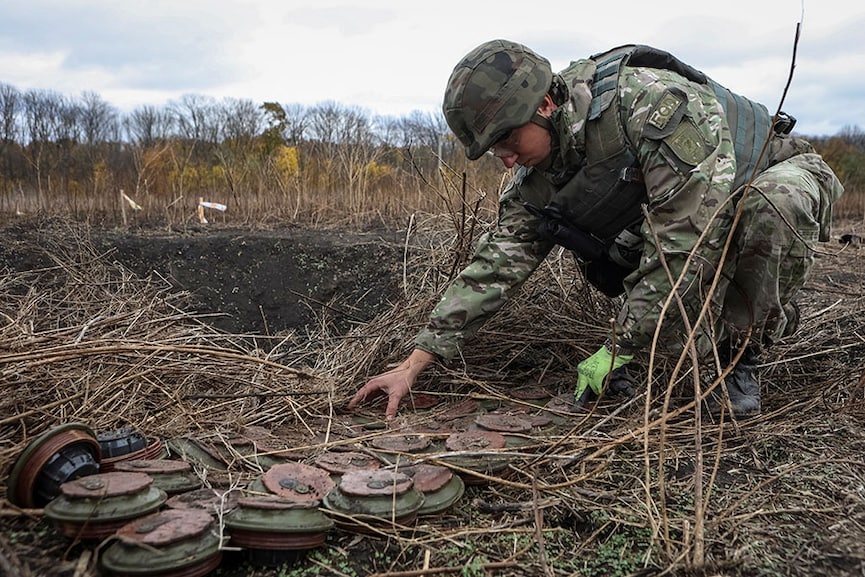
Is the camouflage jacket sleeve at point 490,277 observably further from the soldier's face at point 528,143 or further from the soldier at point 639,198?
the soldier's face at point 528,143

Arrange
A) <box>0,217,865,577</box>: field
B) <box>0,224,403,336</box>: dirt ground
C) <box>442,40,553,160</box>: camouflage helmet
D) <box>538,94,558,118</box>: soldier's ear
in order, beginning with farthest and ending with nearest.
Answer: <box>0,224,403,336</box>: dirt ground → <box>538,94,558,118</box>: soldier's ear → <box>442,40,553,160</box>: camouflage helmet → <box>0,217,865,577</box>: field

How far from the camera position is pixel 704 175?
2.20 metres

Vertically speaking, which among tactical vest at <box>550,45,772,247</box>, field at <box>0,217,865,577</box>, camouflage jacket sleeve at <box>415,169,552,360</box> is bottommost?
field at <box>0,217,865,577</box>

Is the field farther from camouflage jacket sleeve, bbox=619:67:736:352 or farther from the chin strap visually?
the chin strap

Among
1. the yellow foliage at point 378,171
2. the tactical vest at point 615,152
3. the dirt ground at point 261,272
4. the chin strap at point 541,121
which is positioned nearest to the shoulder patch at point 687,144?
the tactical vest at point 615,152

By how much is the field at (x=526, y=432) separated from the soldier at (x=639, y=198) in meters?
0.22

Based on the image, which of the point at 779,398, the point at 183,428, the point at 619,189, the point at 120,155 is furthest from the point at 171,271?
the point at 120,155

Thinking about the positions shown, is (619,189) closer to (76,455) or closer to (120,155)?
(76,455)

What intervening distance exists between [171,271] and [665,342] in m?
4.51

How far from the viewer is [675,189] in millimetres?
2221

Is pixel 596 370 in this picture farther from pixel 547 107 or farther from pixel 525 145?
pixel 547 107

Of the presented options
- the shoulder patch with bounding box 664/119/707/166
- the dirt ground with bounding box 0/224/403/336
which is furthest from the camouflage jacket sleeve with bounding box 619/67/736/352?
the dirt ground with bounding box 0/224/403/336

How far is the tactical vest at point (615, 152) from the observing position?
2.40 metres

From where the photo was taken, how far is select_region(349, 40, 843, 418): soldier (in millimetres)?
2248
